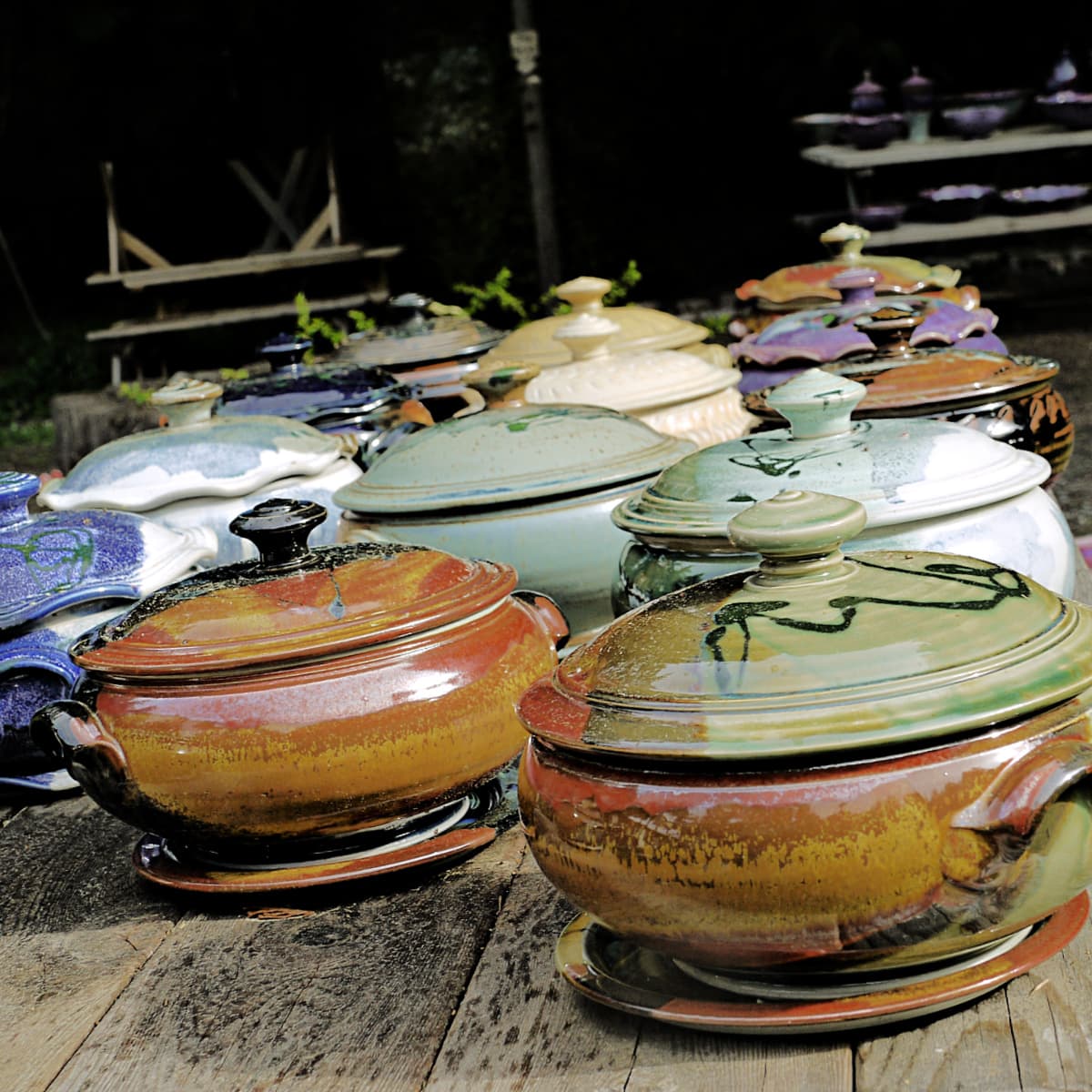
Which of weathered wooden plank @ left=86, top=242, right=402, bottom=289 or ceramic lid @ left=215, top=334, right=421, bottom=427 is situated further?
weathered wooden plank @ left=86, top=242, right=402, bottom=289

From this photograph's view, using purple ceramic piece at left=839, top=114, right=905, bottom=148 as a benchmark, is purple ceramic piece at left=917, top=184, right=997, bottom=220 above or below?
below

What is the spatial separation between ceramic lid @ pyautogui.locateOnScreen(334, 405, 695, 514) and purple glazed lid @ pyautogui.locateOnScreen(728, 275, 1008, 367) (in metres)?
0.68

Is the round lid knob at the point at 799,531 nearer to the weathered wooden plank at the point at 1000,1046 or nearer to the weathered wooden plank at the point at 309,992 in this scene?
the weathered wooden plank at the point at 1000,1046

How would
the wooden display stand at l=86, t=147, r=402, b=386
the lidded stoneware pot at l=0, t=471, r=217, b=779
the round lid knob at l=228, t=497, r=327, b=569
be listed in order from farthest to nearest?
the wooden display stand at l=86, t=147, r=402, b=386, the lidded stoneware pot at l=0, t=471, r=217, b=779, the round lid knob at l=228, t=497, r=327, b=569

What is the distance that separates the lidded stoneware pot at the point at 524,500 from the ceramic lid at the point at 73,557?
33 centimetres

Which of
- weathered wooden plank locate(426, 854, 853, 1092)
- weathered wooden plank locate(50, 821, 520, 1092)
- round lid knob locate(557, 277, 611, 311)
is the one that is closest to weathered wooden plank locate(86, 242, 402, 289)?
round lid knob locate(557, 277, 611, 311)

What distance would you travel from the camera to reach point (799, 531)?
1.41m

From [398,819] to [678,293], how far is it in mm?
7071

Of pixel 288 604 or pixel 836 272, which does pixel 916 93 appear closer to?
pixel 836 272

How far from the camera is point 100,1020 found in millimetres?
1666

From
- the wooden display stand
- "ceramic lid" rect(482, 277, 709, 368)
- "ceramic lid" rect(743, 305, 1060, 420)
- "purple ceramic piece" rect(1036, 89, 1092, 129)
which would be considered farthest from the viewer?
the wooden display stand

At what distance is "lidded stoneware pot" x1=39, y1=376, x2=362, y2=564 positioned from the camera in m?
2.90

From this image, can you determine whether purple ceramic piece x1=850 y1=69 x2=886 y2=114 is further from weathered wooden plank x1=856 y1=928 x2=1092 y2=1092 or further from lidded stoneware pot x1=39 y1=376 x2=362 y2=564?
weathered wooden plank x1=856 y1=928 x2=1092 y2=1092

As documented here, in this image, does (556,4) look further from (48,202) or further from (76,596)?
(76,596)
